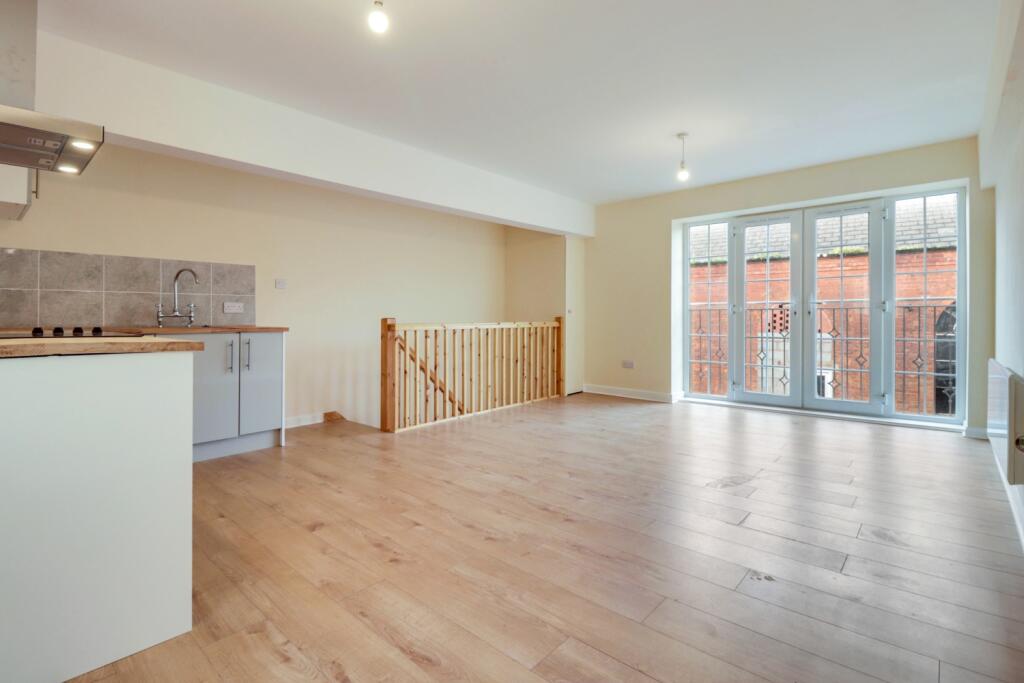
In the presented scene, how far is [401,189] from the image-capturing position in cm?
438

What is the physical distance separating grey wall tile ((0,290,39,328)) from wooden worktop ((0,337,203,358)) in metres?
2.81

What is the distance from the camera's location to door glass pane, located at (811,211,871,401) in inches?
196

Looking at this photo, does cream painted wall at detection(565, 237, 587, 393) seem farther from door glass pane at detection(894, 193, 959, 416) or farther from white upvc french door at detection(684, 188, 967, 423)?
door glass pane at detection(894, 193, 959, 416)

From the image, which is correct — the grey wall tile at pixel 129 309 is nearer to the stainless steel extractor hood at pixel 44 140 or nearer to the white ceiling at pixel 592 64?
the stainless steel extractor hood at pixel 44 140

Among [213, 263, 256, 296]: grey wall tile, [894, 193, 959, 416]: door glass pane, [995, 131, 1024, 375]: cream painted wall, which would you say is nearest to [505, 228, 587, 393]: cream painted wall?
[894, 193, 959, 416]: door glass pane

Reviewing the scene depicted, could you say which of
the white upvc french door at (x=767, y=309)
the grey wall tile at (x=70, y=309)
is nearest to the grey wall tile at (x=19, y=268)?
the grey wall tile at (x=70, y=309)

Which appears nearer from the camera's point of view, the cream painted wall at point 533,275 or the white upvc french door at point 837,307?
the white upvc french door at point 837,307

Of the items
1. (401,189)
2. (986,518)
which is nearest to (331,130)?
(401,189)

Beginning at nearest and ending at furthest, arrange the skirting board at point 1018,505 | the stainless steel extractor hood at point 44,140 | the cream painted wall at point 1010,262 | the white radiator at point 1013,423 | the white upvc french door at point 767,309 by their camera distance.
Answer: the stainless steel extractor hood at point 44,140, the white radiator at point 1013,423, the skirting board at point 1018,505, the cream painted wall at point 1010,262, the white upvc french door at point 767,309

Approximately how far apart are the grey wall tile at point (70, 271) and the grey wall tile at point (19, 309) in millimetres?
113

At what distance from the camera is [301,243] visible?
4934 mm

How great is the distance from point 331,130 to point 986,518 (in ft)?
15.8

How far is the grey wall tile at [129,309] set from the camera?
12.6 ft

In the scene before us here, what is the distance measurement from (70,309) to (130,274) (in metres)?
0.46
